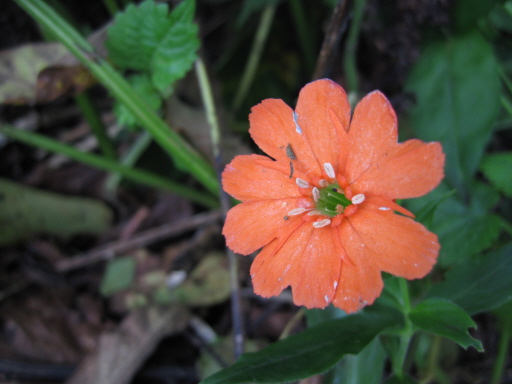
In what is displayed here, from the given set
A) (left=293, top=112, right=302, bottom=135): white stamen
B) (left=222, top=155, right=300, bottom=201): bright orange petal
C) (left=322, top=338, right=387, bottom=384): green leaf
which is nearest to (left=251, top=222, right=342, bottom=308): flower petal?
(left=222, top=155, right=300, bottom=201): bright orange petal

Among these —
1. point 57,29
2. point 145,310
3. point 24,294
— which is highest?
point 57,29

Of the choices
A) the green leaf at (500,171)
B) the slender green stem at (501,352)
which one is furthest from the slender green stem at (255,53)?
the slender green stem at (501,352)

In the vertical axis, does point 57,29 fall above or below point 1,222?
above

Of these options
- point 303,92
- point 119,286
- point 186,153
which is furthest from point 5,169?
point 303,92

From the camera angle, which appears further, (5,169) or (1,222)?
(5,169)

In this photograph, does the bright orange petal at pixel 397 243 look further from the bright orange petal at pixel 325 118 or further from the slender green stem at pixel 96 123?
the slender green stem at pixel 96 123

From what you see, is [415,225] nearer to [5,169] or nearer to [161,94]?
[161,94]
